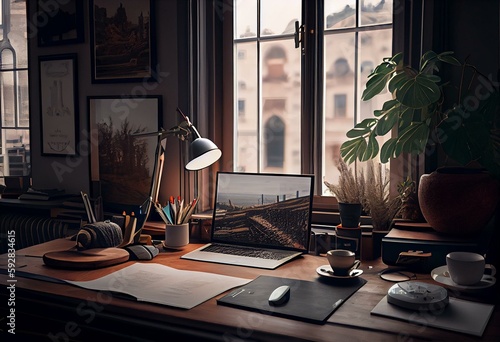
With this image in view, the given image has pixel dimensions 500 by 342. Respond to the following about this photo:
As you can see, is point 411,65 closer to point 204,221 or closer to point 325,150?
point 325,150

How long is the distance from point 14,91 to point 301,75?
2097mm

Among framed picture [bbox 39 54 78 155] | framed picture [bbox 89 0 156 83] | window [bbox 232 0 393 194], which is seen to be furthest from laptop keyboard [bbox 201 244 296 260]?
framed picture [bbox 39 54 78 155]

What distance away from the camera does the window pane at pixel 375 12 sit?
224cm

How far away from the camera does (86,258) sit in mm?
1877

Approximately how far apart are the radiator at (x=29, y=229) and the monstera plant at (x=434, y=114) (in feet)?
5.64

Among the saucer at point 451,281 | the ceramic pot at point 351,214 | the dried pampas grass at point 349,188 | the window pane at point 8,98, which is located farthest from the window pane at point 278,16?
the window pane at point 8,98

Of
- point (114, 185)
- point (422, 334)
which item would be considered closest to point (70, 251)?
point (114, 185)

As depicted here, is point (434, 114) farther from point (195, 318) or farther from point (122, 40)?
point (122, 40)

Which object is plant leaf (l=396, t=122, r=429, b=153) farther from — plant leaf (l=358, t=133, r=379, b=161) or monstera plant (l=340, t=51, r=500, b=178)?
plant leaf (l=358, t=133, r=379, b=161)

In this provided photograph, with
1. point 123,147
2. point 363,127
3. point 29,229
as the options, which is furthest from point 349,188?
point 29,229

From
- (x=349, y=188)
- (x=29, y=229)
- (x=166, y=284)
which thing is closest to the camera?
(x=166, y=284)

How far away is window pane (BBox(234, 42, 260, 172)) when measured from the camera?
101 inches

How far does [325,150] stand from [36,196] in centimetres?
166

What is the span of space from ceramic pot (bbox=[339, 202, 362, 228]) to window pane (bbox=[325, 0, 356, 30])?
86 cm
